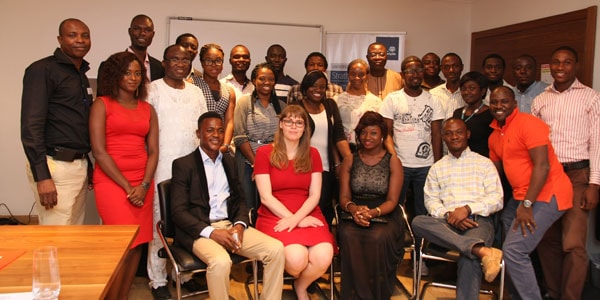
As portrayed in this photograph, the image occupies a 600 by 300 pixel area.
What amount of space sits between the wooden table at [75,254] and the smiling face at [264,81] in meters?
1.69

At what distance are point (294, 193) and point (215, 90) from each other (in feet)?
3.74

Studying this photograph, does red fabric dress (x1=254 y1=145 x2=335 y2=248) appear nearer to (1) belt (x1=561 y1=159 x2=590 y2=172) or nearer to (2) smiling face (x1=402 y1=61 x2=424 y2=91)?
(2) smiling face (x1=402 y1=61 x2=424 y2=91)

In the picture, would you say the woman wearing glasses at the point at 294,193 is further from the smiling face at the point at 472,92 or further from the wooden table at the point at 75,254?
the smiling face at the point at 472,92

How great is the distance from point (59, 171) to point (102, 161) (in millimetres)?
247

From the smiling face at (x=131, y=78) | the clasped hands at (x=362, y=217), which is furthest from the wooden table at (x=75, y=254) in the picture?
the clasped hands at (x=362, y=217)

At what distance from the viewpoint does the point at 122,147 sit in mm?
3010

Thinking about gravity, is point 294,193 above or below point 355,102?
below

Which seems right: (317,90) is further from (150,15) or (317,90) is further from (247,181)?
(150,15)

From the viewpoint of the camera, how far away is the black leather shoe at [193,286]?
3579 mm

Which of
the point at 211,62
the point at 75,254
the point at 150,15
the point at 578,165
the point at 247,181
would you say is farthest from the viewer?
the point at 150,15

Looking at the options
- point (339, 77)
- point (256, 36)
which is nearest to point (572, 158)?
point (339, 77)

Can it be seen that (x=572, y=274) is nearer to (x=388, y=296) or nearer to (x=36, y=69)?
(x=388, y=296)

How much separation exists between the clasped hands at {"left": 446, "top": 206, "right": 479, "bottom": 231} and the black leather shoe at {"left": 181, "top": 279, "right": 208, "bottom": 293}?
1816 mm

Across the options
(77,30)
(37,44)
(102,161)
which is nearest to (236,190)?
(102,161)
